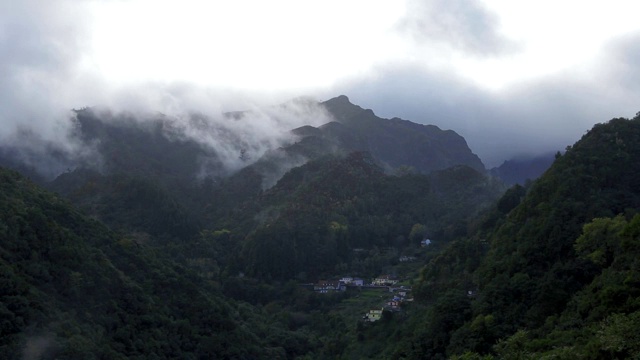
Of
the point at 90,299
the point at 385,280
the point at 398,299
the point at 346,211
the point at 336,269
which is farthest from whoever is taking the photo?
the point at 346,211

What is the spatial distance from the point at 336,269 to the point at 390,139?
48732mm

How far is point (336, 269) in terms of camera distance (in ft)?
192

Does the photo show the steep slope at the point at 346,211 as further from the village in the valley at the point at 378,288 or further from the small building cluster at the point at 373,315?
the small building cluster at the point at 373,315

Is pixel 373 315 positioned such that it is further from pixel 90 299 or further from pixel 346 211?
pixel 346 211

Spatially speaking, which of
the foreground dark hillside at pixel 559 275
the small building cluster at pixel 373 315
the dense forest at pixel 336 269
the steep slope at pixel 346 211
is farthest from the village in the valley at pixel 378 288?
the foreground dark hillside at pixel 559 275

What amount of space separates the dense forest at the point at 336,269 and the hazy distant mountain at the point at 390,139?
26633mm

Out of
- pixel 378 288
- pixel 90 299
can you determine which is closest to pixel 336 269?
pixel 378 288

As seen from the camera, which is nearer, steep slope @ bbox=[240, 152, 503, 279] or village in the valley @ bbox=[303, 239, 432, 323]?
village in the valley @ bbox=[303, 239, 432, 323]

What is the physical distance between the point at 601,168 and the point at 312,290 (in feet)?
86.5

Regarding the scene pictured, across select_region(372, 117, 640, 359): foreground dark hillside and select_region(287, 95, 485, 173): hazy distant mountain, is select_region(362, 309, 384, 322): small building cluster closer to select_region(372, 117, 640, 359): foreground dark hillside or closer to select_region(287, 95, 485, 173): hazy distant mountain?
select_region(372, 117, 640, 359): foreground dark hillside

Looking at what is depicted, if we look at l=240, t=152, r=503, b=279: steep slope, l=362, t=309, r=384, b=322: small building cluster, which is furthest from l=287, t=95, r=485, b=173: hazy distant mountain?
l=362, t=309, r=384, b=322: small building cluster

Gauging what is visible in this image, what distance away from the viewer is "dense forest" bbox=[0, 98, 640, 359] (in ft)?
80.8

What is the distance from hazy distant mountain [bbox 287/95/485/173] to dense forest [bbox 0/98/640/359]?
26633 millimetres

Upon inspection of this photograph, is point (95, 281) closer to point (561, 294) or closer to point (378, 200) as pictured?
point (561, 294)
